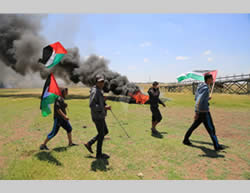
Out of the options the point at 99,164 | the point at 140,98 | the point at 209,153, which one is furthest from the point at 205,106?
the point at 140,98

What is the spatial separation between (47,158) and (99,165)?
4.87 feet

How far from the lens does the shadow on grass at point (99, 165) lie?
4.19 meters

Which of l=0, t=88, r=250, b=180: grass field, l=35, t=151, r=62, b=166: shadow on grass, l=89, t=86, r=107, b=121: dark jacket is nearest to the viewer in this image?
l=0, t=88, r=250, b=180: grass field

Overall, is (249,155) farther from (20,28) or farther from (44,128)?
(20,28)

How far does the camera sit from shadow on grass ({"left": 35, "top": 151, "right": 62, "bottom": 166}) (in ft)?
14.8

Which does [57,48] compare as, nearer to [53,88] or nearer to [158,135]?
[53,88]

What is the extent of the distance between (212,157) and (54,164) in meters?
4.18

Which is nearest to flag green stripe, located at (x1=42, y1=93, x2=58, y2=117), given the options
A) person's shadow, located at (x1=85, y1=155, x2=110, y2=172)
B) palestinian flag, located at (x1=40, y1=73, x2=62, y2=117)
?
palestinian flag, located at (x1=40, y1=73, x2=62, y2=117)

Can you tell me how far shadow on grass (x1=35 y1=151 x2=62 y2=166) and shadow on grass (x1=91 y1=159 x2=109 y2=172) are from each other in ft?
2.79

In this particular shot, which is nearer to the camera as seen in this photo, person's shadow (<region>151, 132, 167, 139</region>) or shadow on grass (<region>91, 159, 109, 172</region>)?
shadow on grass (<region>91, 159, 109, 172</region>)

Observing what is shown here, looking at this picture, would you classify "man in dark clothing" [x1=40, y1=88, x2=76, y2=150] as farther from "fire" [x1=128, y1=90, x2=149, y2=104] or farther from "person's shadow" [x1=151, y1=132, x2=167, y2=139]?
"fire" [x1=128, y1=90, x2=149, y2=104]

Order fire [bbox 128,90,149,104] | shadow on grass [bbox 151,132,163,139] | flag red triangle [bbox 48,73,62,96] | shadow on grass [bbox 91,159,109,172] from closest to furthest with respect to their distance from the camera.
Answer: shadow on grass [bbox 91,159,109,172]
flag red triangle [bbox 48,73,62,96]
shadow on grass [bbox 151,132,163,139]
fire [bbox 128,90,149,104]

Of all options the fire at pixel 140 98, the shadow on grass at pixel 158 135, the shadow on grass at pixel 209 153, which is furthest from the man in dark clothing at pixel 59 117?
the fire at pixel 140 98

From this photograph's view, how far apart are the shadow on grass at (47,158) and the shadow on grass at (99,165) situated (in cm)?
85
